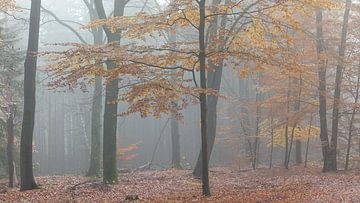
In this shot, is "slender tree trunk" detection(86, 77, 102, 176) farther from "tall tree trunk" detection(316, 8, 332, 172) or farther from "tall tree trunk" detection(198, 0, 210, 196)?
"tall tree trunk" detection(198, 0, 210, 196)

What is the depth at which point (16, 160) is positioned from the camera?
22078 millimetres

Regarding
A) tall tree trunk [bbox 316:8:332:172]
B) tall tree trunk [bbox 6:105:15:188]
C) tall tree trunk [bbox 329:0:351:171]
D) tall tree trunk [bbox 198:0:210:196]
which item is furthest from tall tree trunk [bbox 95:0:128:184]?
tall tree trunk [bbox 329:0:351:171]

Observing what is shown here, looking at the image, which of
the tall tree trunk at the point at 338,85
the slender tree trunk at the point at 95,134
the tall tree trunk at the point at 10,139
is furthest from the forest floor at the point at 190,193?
the slender tree trunk at the point at 95,134

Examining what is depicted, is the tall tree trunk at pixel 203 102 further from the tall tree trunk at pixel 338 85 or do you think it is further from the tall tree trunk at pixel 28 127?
the tall tree trunk at pixel 338 85

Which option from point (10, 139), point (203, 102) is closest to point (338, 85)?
point (203, 102)

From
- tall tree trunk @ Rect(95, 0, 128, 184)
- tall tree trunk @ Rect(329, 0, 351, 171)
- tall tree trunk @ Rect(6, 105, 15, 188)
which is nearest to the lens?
tall tree trunk @ Rect(95, 0, 128, 184)

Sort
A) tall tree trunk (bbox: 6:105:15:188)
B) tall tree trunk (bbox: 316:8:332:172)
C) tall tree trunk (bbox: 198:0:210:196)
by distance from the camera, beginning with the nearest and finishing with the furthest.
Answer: tall tree trunk (bbox: 198:0:210:196)
tall tree trunk (bbox: 6:105:15:188)
tall tree trunk (bbox: 316:8:332:172)

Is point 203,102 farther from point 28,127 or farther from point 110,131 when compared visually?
point 28,127

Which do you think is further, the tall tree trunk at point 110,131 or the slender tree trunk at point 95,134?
the slender tree trunk at point 95,134

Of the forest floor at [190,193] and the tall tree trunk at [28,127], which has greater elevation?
the tall tree trunk at [28,127]

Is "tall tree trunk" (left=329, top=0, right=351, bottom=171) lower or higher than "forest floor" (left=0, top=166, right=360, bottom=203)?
higher

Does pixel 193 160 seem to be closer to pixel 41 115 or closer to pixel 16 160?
pixel 41 115

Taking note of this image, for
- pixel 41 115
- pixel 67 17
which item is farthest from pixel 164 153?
pixel 67 17

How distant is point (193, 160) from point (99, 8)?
1138 inches
